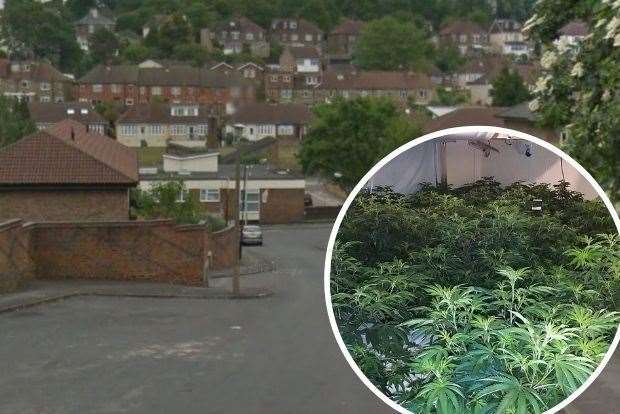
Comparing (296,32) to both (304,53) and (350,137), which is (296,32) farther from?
(350,137)

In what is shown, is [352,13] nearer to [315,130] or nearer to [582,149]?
[315,130]

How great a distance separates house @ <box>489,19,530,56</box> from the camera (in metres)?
170

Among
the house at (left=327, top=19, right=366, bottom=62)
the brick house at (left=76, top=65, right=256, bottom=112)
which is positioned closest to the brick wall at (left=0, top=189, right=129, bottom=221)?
the brick house at (left=76, top=65, right=256, bottom=112)

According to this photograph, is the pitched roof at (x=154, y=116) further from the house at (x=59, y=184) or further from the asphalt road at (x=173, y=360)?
the asphalt road at (x=173, y=360)

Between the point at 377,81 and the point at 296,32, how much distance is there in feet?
187

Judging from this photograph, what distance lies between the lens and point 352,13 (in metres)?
183

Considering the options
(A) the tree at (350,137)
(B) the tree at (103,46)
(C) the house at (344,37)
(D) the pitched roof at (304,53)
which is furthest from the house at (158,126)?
(C) the house at (344,37)

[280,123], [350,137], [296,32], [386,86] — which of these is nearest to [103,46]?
[296,32]

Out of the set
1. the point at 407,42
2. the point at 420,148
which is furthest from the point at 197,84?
the point at 420,148

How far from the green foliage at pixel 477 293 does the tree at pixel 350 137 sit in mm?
51930

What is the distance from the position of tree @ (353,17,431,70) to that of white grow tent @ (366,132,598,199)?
133 meters

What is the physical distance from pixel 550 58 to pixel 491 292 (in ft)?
36.1

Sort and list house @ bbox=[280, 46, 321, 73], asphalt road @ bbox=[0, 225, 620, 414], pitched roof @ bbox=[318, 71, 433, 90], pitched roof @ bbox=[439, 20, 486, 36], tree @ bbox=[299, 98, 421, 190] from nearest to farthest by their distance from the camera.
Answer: asphalt road @ bbox=[0, 225, 620, 414] < tree @ bbox=[299, 98, 421, 190] < pitched roof @ bbox=[318, 71, 433, 90] < house @ bbox=[280, 46, 321, 73] < pitched roof @ bbox=[439, 20, 486, 36]

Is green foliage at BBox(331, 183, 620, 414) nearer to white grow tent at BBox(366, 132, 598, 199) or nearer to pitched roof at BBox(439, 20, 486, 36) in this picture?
white grow tent at BBox(366, 132, 598, 199)
